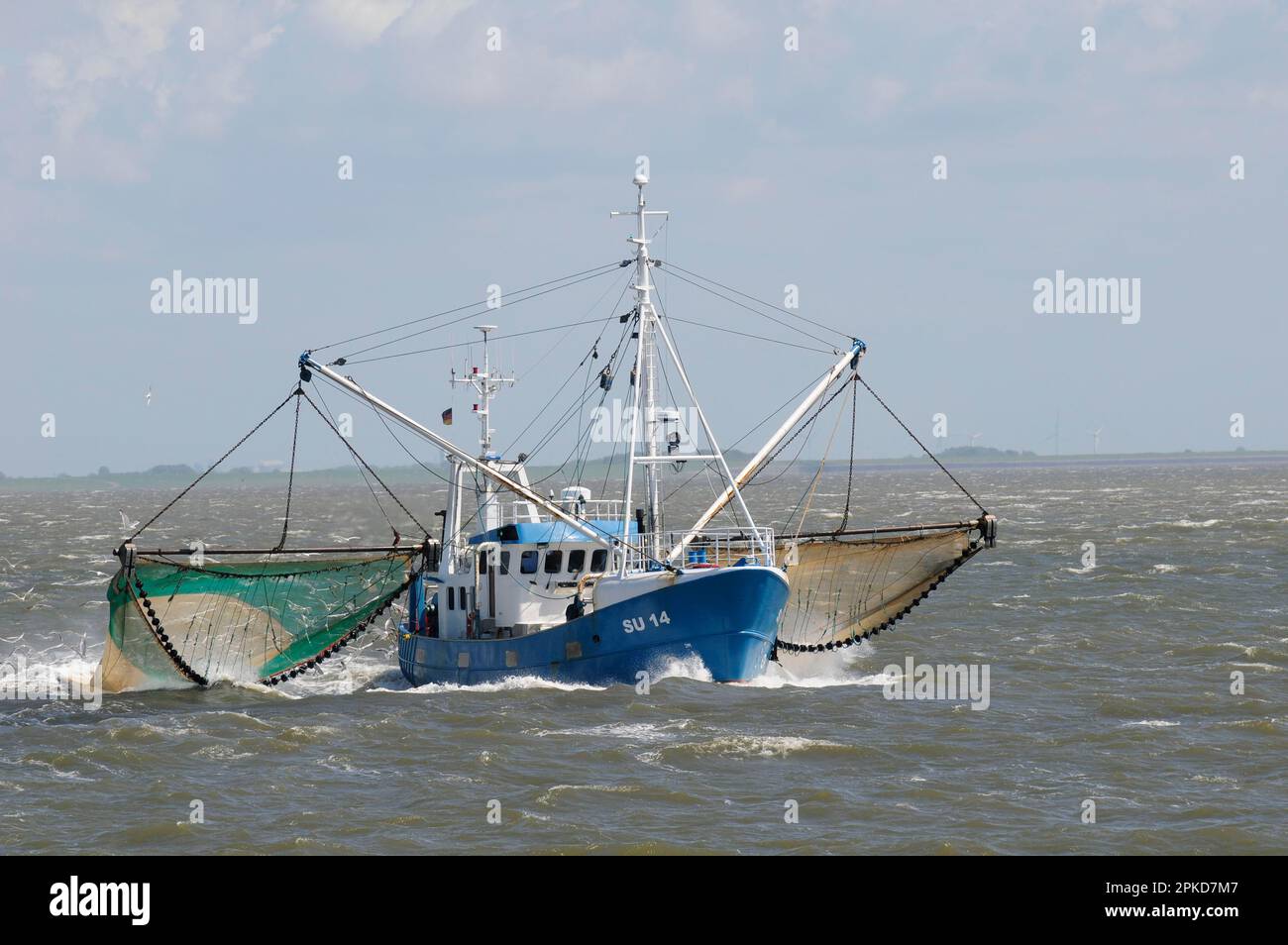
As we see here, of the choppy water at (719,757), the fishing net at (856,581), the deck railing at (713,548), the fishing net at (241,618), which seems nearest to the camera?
the choppy water at (719,757)

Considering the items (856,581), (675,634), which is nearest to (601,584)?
(675,634)

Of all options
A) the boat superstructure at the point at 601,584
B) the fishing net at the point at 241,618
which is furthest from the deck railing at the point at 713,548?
the fishing net at the point at 241,618

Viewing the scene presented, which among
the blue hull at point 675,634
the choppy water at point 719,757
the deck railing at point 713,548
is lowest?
the choppy water at point 719,757

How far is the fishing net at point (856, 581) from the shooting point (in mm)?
37625

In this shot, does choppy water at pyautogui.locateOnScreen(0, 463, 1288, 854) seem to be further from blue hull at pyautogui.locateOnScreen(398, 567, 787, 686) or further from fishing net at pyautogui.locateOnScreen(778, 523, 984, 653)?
fishing net at pyautogui.locateOnScreen(778, 523, 984, 653)

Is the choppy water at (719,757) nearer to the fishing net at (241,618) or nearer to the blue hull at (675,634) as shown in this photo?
the blue hull at (675,634)

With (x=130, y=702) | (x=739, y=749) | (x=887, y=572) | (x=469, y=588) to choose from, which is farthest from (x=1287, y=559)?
(x=130, y=702)

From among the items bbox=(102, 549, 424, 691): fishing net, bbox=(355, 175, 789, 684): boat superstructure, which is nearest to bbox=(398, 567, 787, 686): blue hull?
bbox=(355, 175, 789, 684): boat superstructure

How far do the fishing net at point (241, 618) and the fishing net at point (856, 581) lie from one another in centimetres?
977

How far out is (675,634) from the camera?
33.9 meters

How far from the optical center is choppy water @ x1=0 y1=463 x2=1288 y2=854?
Result: 22609mm

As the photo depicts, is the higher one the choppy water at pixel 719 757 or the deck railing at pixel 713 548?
the deck railing at pixel 713 548

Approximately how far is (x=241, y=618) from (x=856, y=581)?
49.9ft
